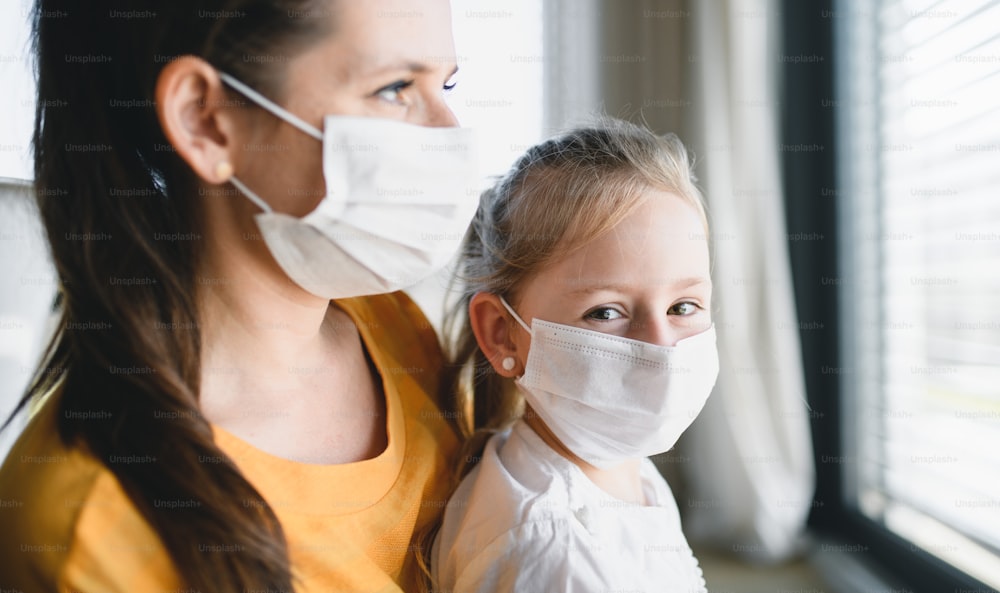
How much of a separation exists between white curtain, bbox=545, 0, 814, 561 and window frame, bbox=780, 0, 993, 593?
0.06 m

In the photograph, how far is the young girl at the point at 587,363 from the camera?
33.4 inches

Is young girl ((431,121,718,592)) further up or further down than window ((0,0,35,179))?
further down

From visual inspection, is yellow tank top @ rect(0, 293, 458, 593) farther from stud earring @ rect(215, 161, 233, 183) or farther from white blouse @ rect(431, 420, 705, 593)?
stud earring @ rect(215, 161, 233, 183)

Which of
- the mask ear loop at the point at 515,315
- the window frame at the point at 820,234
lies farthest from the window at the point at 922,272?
the mask ear loop at the point at 515,315

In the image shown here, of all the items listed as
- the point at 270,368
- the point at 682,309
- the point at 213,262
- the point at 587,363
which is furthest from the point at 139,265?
the point at 682,309

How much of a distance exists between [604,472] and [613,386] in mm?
186

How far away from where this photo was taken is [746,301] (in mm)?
1749

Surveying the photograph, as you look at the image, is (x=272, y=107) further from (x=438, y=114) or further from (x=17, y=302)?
(x=17, y=302)

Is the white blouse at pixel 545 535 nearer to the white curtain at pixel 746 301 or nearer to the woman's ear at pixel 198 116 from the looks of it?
the woman's ear at pixel 198 116

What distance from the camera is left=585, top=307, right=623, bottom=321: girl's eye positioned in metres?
0.92

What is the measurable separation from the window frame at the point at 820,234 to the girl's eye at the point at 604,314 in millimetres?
1175

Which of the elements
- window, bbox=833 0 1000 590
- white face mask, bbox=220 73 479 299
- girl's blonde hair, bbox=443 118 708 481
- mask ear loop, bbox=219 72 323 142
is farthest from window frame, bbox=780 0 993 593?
mask ear loop, bbox=219 72 323 142

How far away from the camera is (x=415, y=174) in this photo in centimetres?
80

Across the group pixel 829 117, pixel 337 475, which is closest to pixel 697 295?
pixel 337 475
